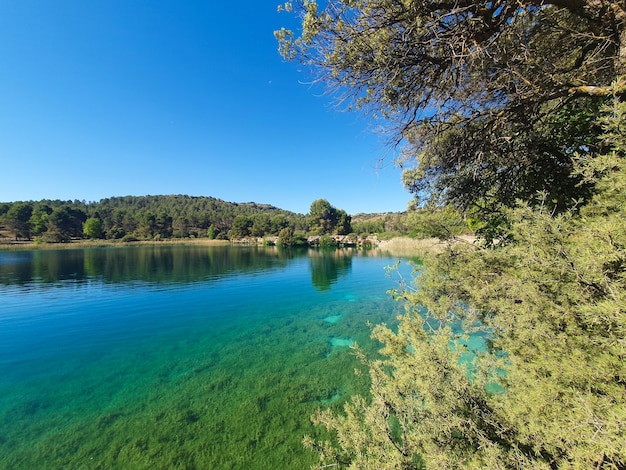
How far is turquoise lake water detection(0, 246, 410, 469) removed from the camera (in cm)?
555

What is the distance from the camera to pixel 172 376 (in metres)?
8.63

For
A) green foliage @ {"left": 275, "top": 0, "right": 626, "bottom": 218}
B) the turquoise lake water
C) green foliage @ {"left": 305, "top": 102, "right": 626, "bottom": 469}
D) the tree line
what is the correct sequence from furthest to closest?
the tree line < the turquoise lake water < green foliage @ {"left": 275, "top": 0, "right": 626, "bottom": 218} < green foliage @ {"left": 305, "top": 102, "right": 626, "bottom": 469}

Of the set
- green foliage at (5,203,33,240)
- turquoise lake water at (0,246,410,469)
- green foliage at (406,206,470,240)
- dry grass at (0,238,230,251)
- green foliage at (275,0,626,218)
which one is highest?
green foliage at (5,203,33,240)

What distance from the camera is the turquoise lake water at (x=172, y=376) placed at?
555 centimetres

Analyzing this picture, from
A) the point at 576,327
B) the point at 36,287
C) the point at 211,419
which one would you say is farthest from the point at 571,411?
the point at 36,287

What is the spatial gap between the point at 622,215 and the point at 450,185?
3430mm

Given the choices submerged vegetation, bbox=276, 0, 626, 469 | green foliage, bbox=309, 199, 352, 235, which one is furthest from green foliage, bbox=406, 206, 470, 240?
green foliage, bbox=309, 199, 352, 235

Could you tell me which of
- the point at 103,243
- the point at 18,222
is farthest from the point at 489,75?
the point at 18,222

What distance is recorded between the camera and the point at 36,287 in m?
21.8

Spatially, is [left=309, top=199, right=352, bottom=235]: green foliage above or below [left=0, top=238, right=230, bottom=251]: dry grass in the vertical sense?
above

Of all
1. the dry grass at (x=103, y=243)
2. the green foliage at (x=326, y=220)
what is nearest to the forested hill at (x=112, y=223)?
the dry grass at (x=103, y=243)

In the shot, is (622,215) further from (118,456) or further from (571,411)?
(118,456)

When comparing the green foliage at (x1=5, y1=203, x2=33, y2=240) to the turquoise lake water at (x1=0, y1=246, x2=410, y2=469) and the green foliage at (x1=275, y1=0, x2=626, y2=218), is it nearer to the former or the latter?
the turquoise lake water at (x1=0, y1=246, x2=410, y2=469)

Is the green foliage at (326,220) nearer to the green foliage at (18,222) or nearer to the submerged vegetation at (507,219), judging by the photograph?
the submerged vegetation at (507,219)
